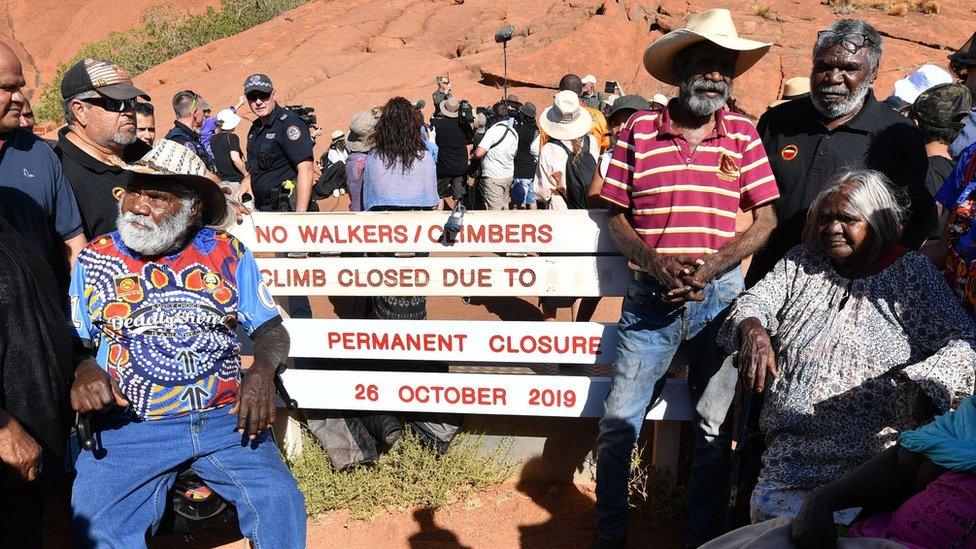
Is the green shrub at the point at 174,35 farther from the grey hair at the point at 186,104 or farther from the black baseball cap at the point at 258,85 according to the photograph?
the black baseball cap at the point at 258,85

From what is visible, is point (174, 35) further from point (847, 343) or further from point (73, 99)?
point (847, 343)

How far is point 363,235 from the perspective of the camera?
3928mm

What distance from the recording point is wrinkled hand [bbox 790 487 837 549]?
2.10 m

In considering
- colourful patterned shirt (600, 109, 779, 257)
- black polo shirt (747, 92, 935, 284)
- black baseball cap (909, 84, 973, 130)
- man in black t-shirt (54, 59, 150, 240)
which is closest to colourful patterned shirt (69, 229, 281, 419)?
man in black t-shirt (54, 59, 150, 240)

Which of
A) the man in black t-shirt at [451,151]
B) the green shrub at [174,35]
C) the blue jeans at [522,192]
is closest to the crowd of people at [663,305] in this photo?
the blue jeans at [522,192]

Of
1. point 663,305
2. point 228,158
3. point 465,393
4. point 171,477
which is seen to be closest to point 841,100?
point 663,305

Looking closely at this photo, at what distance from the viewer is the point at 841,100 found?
3.23 meters

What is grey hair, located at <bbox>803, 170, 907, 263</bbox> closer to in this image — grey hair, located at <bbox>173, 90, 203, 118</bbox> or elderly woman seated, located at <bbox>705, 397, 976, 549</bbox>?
elderly woman seated, located at <bbox>705, 397, 976, 549</bbox>

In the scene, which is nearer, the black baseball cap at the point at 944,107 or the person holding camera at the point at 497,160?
the black baseball cap at the point at 944,107

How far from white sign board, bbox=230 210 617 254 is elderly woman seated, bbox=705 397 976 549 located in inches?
66.0

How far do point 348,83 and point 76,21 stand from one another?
84.1 feet

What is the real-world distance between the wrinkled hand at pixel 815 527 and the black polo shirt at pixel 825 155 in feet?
4.74

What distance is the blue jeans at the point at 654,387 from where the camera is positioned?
3.34 meters

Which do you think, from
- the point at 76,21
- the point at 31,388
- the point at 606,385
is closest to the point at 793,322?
the point at 606,385
